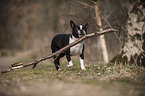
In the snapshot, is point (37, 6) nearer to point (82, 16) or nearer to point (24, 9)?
point (24, 9)

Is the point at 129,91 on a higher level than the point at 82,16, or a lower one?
lower

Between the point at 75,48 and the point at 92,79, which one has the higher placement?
the point at 75,48

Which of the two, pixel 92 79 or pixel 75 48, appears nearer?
pixel 92 79

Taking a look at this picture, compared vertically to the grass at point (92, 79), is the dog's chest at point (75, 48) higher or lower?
higher

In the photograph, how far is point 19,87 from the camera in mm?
3562

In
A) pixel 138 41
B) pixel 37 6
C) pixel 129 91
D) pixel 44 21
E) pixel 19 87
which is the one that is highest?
pixel 37 6

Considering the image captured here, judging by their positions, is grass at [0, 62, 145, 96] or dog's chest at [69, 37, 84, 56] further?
dog's chest at [69, 37, 84, 56]

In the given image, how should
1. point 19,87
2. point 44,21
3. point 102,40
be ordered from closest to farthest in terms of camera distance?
point 19,87 < point 102,40 < point 44,21

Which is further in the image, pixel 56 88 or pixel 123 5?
pixel 123 5

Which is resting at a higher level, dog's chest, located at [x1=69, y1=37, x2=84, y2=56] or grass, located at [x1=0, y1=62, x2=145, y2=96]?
dog's chest, located at [x1=69, y1=37, x2=84, y2=56]

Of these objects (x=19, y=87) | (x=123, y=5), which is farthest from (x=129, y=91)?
(x=123, y=5)

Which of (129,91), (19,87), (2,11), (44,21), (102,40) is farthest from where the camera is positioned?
(44,21)

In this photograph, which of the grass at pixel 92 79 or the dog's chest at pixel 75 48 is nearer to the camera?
the grass at pixel 92 79

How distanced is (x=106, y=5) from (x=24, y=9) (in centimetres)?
1951
